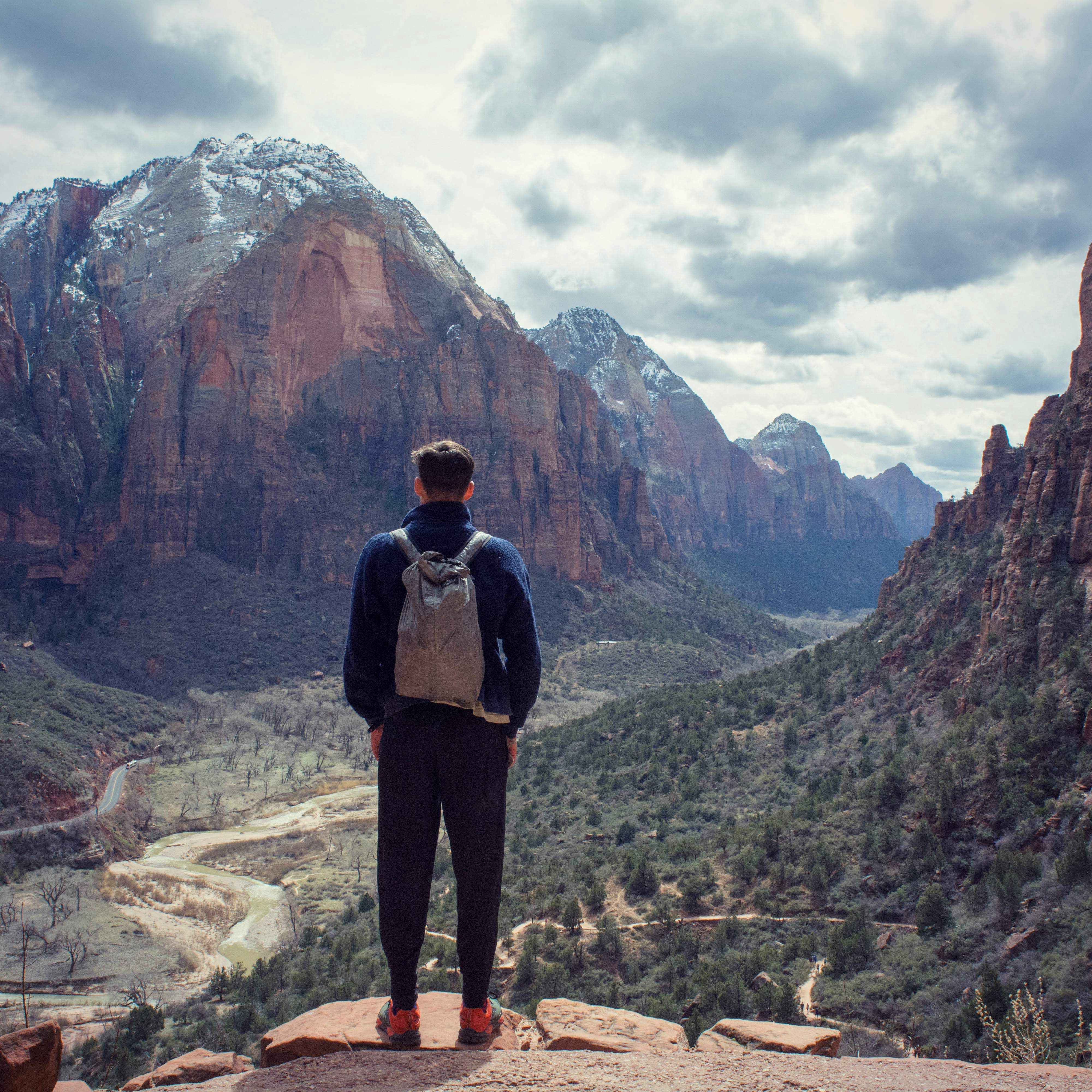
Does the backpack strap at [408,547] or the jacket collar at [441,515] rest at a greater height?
the jacket collar at [441,515]

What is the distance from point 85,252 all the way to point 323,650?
66.0 meters

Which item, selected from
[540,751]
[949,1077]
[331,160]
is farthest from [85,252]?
[949,1077]

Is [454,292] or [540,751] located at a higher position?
[454,292]

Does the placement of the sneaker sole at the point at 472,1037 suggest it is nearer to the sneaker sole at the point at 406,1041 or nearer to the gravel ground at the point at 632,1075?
the sneaker sole at the point at 406,1041

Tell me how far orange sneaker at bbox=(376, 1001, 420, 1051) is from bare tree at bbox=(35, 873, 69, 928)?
99.2 feet

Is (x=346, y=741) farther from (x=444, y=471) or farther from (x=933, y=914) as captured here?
(x=444, y=471)

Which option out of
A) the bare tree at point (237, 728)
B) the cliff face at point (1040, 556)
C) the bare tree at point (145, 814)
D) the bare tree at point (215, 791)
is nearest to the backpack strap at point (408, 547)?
the cliff face at point (1040, 556)

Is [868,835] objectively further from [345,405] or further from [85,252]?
[85,252]

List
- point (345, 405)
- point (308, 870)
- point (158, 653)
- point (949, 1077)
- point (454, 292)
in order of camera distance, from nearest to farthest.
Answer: point (949, 1077) → point (308, 870) → point (158, 653) → point (345, 405) → point (454, 292)

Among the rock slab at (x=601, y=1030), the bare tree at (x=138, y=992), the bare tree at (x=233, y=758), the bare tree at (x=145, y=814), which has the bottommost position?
the bare tree at (x=138, y=992)

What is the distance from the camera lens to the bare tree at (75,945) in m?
25.3

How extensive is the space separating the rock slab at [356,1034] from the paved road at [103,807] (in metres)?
36.6

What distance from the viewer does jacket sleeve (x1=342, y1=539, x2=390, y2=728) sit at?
16.1 ft

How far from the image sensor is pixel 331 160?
110062 mm
